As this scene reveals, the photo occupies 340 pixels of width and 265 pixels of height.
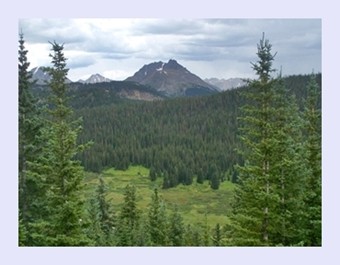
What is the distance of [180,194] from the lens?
108m

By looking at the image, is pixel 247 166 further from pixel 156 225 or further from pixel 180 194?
pixel 180 194

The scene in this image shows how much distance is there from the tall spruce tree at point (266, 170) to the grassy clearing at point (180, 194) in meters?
62.7

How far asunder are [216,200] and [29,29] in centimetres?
8309

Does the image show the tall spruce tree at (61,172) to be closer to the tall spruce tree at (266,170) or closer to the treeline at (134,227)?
the treeline at (134,227)

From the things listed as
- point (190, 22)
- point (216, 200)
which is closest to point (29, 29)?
point (190, 22)

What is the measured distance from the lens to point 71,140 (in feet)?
62.7

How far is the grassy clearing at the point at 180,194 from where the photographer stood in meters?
89.4

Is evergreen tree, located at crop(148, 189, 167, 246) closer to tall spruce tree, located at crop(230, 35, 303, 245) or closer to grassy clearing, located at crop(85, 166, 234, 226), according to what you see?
tall spruce tree, located at crop(230, 35, 303, 245)

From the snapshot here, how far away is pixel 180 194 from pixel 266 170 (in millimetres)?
90127

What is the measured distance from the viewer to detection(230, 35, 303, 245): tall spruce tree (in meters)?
17.9

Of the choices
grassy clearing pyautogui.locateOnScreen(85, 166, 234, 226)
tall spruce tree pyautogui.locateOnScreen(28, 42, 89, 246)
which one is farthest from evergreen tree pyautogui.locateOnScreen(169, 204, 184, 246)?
grassy clearing pyautogui.locateOnScreen(85, 166, 234, 226)

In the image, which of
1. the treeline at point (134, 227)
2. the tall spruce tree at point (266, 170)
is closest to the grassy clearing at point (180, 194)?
the treeline at point (134, 227)

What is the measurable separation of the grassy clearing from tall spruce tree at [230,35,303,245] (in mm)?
62663

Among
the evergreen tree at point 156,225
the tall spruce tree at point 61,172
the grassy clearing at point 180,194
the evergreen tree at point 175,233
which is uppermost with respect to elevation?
the tall spruce tree at point 61,172
